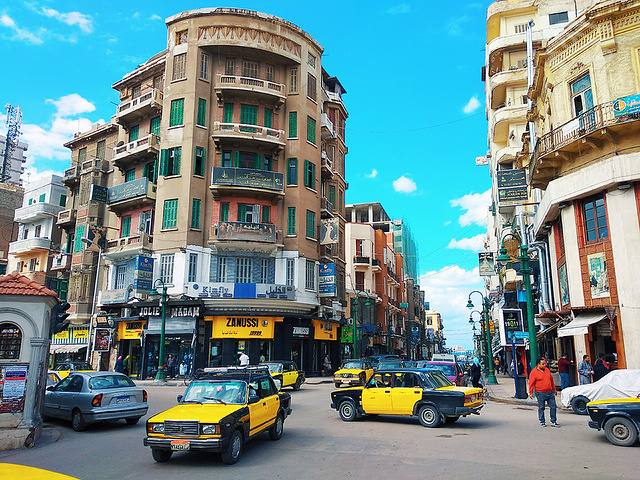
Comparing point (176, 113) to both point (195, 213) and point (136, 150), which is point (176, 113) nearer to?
point (136, 150)

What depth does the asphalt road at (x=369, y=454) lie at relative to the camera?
27.9ft

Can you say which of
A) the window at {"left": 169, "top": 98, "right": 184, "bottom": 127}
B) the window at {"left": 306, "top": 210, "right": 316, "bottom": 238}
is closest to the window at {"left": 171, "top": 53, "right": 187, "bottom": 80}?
the window at {"left": 169, "top": 98, "right": 184, "bottom": 127}

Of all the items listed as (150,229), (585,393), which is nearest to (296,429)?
(585,393)

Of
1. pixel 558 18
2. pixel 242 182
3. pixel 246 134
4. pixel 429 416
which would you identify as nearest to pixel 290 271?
pixel 242 182

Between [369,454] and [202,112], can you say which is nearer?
[369,454]

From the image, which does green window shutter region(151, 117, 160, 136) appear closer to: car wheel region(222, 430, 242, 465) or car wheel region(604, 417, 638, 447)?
car wheel region(222, 430, 242, 465)

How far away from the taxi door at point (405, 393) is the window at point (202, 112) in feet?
85.5

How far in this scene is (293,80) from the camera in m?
37.6

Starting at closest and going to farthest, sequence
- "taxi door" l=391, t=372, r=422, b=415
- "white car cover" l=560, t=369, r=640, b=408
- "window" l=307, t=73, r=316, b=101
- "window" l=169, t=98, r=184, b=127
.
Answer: "white car cover" l=560, t=369, r=640, b=408, "taxi door" l=391, t=372, r=422, b=415, "window" l=169, t=98, r=184, b=127, "window" l=307, t=73, r=316, b=101

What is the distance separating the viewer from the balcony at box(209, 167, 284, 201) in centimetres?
3359

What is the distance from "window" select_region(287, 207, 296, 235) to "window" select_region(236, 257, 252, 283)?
3.51 m

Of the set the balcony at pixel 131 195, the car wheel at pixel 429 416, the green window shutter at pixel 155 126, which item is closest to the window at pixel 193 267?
the balcony at pixel 131 195

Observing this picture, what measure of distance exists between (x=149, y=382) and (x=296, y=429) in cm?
1931

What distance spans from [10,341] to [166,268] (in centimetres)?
2210
